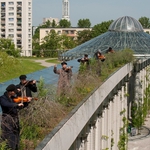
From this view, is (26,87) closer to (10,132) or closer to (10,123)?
(10,123)

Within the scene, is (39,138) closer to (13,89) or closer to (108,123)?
(13,89)

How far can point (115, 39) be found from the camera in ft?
90.1

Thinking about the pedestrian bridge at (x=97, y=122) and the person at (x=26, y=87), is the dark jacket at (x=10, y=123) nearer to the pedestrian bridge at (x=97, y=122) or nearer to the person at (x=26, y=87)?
the pedestrian bridge at (x=97, y=122)

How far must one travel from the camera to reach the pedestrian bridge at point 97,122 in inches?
228

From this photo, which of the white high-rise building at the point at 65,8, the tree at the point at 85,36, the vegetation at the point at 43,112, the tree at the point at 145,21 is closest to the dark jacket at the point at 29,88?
the vegetation at the point at 43,112

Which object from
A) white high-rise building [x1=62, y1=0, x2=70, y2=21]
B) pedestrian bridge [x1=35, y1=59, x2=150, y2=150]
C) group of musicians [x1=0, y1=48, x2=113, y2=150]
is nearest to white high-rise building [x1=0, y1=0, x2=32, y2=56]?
pedestrian bridge [x1=35, y1=59, x2=150, y2=150]

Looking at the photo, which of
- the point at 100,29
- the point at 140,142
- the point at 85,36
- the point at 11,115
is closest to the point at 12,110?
the point at 11,115

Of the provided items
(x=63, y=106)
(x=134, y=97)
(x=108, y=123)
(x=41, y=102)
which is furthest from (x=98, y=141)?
(x=134, y=97)

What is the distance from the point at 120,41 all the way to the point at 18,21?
171ft

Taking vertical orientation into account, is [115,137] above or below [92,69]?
below

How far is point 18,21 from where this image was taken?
76000 mm

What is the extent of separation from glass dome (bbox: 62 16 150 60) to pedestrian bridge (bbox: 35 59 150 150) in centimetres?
603

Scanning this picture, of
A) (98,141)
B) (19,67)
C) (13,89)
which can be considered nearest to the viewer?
(13,89)

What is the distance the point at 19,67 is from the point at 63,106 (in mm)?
10245
